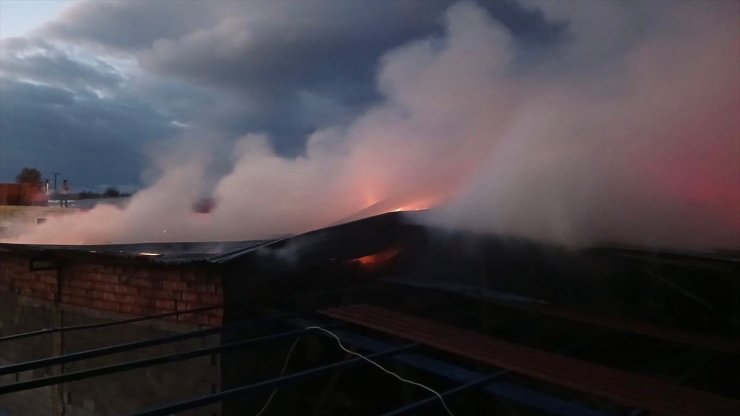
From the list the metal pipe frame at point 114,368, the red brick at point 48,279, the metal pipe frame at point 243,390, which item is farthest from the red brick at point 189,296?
the red brick at point 48,279

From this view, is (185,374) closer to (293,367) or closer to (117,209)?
(293,367)

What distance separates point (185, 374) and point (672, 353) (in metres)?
4.39

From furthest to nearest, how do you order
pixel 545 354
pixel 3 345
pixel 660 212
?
1. pixel 3 345
2. pixel 660 212
3. pixel 545 354

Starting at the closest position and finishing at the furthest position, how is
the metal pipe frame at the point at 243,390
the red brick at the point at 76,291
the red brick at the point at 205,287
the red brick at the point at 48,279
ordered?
the metal pipe frame at the point at 243,390 < the red brick at the point at 205,287 < the red brick at the point at 76,291 < the red brick at the point at 48,279

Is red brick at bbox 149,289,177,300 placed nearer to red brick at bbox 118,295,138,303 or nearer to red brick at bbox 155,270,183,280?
red brick at bbox 155,270,183,280

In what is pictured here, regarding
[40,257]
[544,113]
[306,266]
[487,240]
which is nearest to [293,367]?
[306,266]

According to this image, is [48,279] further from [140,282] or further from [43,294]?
[140,282]

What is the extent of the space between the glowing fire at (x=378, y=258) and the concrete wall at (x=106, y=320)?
1491 millimetres

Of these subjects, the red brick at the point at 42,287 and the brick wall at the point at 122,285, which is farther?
the red brick at the point at 42,287

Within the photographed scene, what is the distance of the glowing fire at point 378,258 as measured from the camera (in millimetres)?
5201

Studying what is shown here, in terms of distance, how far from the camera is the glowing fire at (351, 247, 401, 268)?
520cm

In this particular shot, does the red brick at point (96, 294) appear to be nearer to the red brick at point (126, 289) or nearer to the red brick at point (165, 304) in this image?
the red brick at point (126, 289)

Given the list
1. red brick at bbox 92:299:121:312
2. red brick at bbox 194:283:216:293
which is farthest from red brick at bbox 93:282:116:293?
red brick at bbox 194:283:216:293

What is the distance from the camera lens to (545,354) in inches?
136
